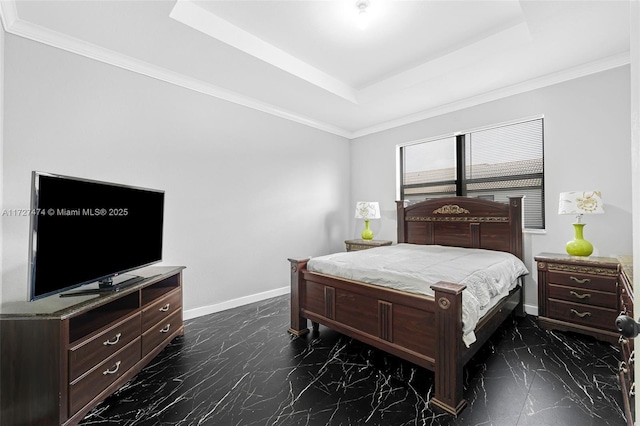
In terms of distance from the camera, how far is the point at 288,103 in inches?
150

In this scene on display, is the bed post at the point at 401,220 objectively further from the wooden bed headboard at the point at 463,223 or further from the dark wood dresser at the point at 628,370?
the dark wood dresser at the point at 628,370

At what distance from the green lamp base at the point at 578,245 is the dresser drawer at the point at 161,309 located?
378cm

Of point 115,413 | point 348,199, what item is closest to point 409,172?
point 348,199

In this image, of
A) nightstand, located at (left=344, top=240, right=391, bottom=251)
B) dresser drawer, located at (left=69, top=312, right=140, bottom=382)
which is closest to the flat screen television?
dresser drawer, located at (left=69, top=312, right=140, bottom=382)

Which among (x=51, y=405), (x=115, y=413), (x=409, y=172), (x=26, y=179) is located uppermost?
(x=409, y=172)

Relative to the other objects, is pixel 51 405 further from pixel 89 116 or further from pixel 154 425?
pixel 89 116

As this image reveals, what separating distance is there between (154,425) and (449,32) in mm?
3715

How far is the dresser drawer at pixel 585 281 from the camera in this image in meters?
2.42

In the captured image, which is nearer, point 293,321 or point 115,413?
point 115,413

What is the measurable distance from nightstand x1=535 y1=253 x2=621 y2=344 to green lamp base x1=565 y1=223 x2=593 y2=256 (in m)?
0.08

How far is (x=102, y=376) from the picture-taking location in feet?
5.75

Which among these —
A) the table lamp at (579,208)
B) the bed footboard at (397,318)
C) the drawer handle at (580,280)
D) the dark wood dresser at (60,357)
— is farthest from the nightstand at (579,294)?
the dark wood dresser at (60,357)

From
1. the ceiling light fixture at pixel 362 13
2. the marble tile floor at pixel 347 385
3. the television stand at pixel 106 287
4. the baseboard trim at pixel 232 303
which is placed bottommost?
the marble tile floor at pixel 347 385

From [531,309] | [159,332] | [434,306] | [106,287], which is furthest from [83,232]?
[531,309]
